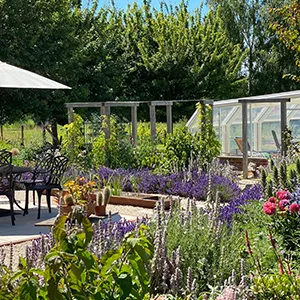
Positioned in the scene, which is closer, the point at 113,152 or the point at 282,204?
the point at 282,204

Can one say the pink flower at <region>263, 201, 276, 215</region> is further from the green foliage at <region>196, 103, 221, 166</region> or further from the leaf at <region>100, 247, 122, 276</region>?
the green foliage at <region>196, 103, 221, 166</region>

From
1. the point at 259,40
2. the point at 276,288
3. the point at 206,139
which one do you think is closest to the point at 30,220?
the point at 206,139

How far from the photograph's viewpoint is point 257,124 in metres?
17.3

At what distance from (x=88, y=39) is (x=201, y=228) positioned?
19516mm

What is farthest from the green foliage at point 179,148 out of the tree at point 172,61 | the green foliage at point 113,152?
the tree at point 172,61

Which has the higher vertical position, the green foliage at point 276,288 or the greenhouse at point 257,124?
the greenhouse at point 257,124

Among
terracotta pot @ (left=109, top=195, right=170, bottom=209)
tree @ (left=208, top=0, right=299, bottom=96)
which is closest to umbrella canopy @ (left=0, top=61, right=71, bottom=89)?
terracotta pot @ (left=109, top=195, right=170, bottom=209)

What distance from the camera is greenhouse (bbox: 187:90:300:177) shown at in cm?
1634

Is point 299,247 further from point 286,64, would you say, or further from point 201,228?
point 286,64

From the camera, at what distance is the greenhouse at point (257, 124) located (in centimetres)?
1634

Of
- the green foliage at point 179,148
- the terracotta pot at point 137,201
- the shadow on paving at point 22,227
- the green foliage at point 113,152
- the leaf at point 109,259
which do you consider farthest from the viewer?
the green foliage at point 113,152

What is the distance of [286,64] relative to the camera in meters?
37.0

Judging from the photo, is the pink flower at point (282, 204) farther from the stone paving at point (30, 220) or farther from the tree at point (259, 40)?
the tree at point (259, 40)

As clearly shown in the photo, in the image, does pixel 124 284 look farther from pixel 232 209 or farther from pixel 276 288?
pixel 232 209
